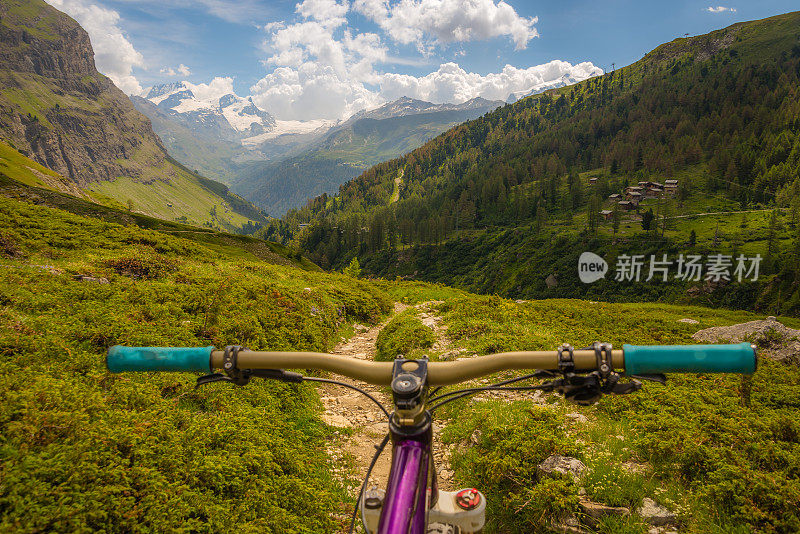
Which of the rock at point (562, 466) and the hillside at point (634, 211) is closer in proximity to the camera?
the rock at point (562, 466)

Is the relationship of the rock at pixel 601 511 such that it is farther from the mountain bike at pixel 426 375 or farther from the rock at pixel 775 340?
the rock at pixel 775 340

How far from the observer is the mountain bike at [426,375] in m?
2.17

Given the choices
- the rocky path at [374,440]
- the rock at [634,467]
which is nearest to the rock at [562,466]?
the rocky path at [374,440]

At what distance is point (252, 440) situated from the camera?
6352mm

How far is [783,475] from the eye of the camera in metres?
5.57

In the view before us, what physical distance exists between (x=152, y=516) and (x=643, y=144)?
22425 cm

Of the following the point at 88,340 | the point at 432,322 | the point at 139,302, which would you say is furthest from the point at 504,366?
the point at 432,322

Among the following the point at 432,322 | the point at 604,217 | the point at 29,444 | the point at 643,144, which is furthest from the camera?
the point at 643,144

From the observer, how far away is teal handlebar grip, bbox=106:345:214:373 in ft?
9.30

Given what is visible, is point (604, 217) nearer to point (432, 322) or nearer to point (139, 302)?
point (432, 322)

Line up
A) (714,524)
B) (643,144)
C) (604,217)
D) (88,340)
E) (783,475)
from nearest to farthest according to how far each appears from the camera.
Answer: (714,524), (783,475), (88,340), (604,217), (643,144)

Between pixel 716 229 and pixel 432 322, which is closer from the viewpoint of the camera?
pixel 432 322

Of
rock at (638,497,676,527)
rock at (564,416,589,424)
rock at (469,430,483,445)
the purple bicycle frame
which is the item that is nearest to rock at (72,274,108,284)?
rock at (469,430,483,445)

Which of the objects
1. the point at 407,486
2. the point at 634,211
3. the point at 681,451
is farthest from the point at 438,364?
the point at 634,211
